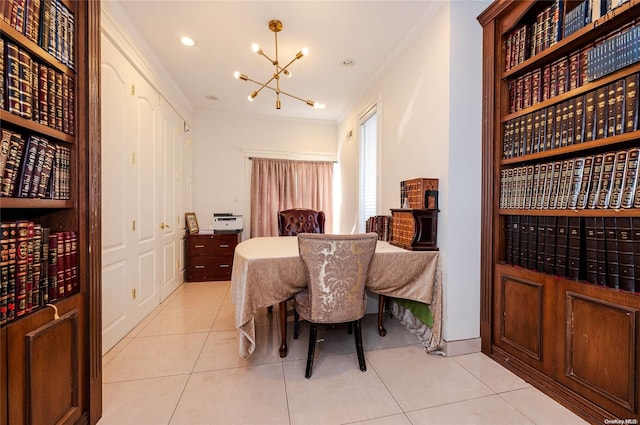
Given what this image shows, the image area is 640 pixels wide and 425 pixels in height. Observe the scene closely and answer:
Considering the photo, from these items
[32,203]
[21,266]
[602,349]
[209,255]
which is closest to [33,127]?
[32,203]

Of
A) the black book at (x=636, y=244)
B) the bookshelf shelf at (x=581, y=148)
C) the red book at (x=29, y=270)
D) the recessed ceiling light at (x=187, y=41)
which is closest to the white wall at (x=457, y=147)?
the bookshelf shelf at (x=581, y=148)

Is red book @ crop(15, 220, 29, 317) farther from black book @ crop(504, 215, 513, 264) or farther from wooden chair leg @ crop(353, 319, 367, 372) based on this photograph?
black book @ crop(504, 215, 513, 264)

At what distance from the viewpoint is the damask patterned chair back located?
10.9 feet

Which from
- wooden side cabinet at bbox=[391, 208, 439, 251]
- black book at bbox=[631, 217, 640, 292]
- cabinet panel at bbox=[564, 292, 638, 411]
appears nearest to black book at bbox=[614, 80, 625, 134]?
black book at bbox=[631, 217, 640, 292]

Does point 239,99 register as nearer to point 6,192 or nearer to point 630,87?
point 6,192

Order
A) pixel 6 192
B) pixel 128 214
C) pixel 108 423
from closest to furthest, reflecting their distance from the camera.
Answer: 1. pixel 6 192
2. pixel 108 423
3. pixel 128 214

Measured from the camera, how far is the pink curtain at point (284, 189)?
4.70 m

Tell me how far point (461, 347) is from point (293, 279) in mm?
1436

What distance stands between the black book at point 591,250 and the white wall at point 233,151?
13.4ft

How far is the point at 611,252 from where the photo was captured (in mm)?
1351

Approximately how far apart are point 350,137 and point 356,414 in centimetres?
378

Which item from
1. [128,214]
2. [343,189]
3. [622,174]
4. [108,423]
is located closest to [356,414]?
[108,423]

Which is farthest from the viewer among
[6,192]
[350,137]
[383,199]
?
[350,137]

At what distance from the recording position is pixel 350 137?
436cm
